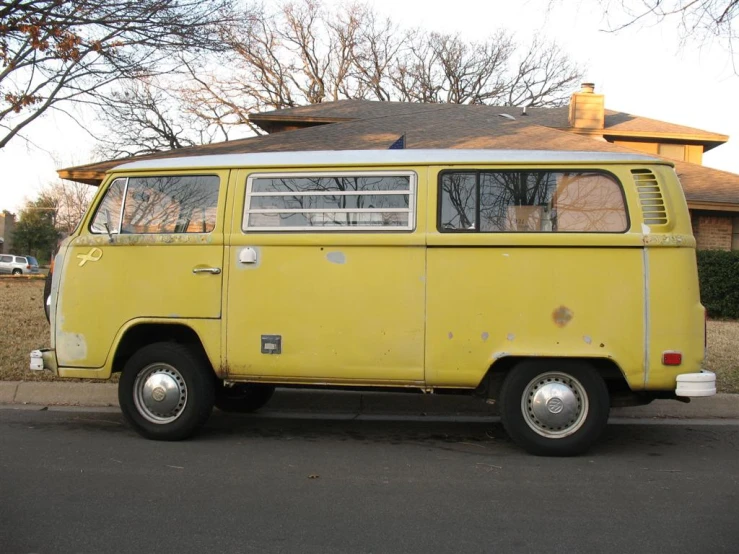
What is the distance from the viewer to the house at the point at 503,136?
52.4 ft

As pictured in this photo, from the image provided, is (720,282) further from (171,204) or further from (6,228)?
(6,228)

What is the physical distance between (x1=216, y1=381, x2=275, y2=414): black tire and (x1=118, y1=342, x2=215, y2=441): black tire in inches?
35.5

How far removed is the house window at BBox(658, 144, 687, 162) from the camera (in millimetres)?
20797

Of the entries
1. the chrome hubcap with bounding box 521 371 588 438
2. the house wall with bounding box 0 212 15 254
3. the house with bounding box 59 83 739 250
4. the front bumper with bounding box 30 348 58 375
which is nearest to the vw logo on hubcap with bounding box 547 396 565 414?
the chrome hubcap with bounding box 521 371 588 438

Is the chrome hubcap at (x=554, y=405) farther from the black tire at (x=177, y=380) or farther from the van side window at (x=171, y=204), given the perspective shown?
the van side window at (x=171, y=204)

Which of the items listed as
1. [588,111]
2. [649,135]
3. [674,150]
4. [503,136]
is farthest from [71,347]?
[674,150]

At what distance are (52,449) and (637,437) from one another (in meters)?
5.00

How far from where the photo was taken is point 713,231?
16984mm

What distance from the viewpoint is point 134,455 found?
555 centimetres

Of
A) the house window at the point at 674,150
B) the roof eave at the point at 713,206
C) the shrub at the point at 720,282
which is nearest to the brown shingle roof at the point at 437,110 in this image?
the house window at the point at 674,150

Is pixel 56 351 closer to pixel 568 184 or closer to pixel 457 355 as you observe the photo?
pixel 457 355

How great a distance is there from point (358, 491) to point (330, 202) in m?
2.30

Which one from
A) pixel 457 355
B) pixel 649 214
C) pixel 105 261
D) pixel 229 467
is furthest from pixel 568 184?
pixel 105 261

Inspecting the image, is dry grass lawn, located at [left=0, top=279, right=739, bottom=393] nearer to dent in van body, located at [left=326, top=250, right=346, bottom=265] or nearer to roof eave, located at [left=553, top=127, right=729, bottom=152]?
dent in van body, located at [left=326, top=250, right=346, bottom=265]
